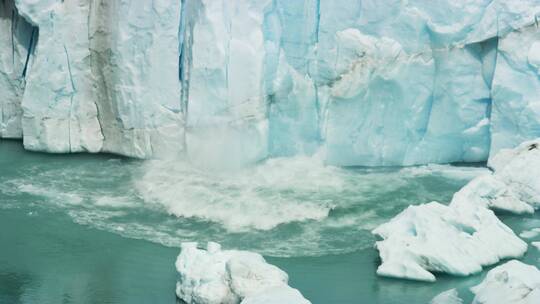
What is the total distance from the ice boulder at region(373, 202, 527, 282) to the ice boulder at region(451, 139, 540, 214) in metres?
0.54

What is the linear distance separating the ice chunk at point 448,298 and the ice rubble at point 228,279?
3.94 ft

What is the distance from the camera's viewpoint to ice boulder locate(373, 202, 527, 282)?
8.00m

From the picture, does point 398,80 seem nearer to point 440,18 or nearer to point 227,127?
point 440,18

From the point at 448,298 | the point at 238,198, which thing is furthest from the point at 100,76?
the point at 448,298

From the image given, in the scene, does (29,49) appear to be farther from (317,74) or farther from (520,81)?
(520,81)

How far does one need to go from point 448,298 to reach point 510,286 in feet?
2.03

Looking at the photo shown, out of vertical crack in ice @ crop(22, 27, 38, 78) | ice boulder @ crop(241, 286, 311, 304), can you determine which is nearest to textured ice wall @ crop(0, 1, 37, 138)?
vertical crack in ice @ crop(22, 27, 38, 78)

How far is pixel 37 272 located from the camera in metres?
8.20

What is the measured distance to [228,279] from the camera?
7.46 m

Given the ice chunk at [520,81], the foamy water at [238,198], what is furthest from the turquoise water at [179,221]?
the ice chunk at [520,81]

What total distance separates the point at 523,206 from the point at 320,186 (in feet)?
6.99

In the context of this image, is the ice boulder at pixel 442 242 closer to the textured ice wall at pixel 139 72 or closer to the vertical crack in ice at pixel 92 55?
the textured ice wall at pixel 139 72

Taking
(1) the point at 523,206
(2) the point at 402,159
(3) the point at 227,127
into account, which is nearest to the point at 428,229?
(1) the point at 523,206

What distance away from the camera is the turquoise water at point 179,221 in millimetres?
7918
